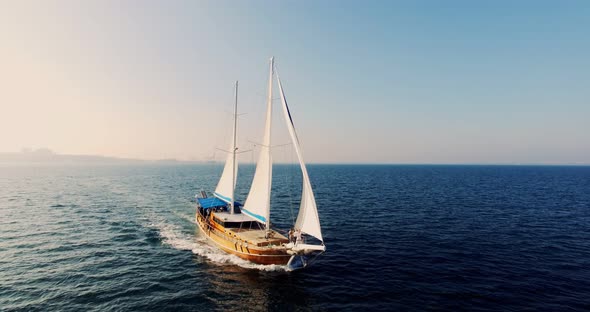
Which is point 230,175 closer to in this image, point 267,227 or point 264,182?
point 264,182

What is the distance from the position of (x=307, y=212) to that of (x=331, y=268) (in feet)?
24.3

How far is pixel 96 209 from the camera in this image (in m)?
54.4

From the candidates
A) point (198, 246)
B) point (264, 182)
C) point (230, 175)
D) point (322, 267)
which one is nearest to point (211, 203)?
point (230, 175)

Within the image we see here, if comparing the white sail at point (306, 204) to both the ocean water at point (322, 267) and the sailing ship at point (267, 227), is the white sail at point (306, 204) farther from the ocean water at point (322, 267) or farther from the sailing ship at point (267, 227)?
the ocean water at point (322, 267)

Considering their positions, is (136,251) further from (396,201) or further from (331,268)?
(396,201)

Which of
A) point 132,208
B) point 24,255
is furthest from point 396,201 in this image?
point 24,255

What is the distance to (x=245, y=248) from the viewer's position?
27.1 m

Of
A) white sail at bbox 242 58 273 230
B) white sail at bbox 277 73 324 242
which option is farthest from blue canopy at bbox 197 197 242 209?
white sail at bbox 277 73 324 242

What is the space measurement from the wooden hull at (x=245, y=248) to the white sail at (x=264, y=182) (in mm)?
2557

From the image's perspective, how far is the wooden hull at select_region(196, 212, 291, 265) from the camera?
83.8 ft

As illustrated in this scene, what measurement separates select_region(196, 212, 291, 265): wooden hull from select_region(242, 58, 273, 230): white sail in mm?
2557

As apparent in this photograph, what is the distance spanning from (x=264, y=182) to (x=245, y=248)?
692 cm

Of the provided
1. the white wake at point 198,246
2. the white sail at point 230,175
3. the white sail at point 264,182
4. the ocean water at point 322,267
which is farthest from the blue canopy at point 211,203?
the white sail at point 264,182

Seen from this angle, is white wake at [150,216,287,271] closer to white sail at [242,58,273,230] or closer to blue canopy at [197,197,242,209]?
white sail at [242,58,273,230]
